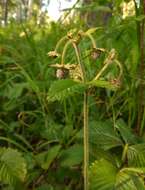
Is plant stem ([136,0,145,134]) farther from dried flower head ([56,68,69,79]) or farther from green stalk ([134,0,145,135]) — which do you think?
dried flower head ([56,68,69,79])

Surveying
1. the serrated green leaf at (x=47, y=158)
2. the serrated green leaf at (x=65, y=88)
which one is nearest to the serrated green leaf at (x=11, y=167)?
the serrated green leaf at (x=47, y=158)

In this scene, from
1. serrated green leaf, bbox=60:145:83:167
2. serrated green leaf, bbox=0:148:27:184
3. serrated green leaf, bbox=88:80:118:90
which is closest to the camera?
serrated green leaf, bbox=88:80:118:90

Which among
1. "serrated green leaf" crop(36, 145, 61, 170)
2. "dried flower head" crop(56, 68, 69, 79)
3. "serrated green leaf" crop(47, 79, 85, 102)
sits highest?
"dried flower head" crop(56, 68, 69, 79)

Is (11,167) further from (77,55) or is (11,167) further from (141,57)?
(141,57)

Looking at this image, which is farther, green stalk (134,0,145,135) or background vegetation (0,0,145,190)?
green stalk (134,0,145,135)

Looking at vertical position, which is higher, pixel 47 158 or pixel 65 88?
pixel 65 88

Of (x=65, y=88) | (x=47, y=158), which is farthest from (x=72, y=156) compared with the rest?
(x=65, y=88)

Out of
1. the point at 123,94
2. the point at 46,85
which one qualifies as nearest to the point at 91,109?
the point at 123,94

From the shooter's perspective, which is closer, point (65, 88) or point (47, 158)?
point (65, 88)

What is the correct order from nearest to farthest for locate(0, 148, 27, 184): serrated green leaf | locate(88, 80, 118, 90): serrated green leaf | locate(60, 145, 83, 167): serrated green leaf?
locate(88, 80, 118, 90): serrated green leaf
locate(0, 148, 27, 184): serrated green leaf
locate(60, 145, 83, 167): serrated green leaf

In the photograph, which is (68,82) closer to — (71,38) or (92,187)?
(71,38)

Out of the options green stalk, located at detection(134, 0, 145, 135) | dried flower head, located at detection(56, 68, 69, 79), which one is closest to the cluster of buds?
dried flower head, located at detection(56, 68, 69, 79)
